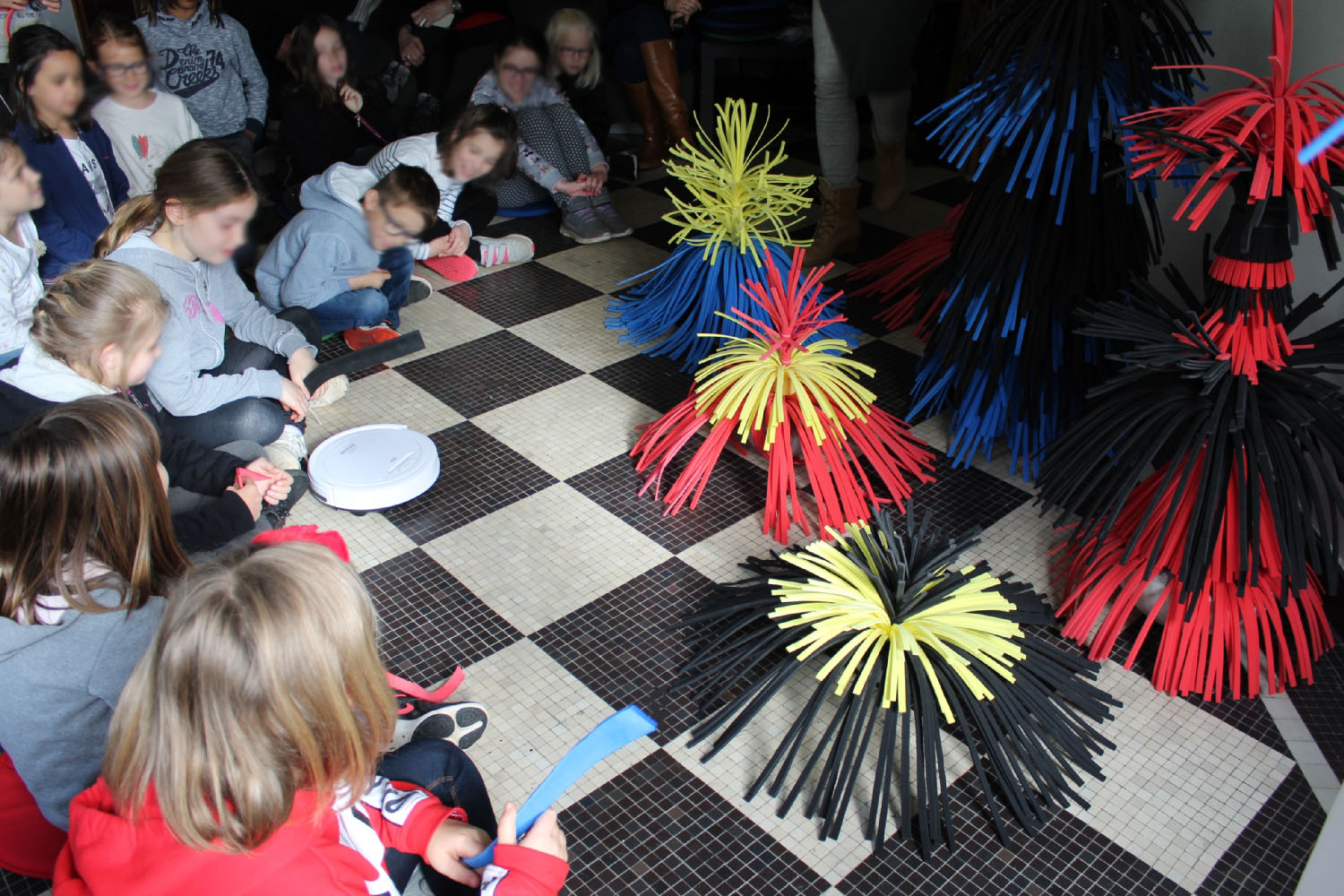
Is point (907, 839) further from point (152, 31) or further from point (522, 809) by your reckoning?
point (152, 31)

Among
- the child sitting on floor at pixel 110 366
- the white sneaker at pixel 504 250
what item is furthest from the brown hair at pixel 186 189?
the white sneaker at pixel 504 250

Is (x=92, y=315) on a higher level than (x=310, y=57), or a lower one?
lower

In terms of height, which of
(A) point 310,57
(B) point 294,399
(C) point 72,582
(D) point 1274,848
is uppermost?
(A) point 310,57

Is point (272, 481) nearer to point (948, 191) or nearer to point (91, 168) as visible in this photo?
point (91, 168)

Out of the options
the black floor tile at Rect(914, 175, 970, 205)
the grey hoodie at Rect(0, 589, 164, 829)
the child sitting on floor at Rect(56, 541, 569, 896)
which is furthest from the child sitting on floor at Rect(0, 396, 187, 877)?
the black floor tile at Rect(914, 175, 970, 205)

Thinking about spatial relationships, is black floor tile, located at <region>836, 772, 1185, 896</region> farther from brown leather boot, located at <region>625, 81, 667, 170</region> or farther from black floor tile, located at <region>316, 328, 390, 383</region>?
brown leather boot, located at <region>625, 81, 667, 170</region>

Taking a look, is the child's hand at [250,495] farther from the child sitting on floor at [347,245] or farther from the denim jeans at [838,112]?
the denim jeans at [838,112]

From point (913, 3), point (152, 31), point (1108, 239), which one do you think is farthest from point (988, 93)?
point (152, 31)

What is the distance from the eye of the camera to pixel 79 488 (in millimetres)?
1028

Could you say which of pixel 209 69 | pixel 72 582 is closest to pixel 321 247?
pixel 209 69

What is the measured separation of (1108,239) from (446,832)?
4.39ft

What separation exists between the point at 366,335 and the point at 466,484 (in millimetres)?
656

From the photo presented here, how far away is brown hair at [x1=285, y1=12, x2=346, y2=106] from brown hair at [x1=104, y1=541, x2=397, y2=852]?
94.4 inches

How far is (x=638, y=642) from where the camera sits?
1516 mm
